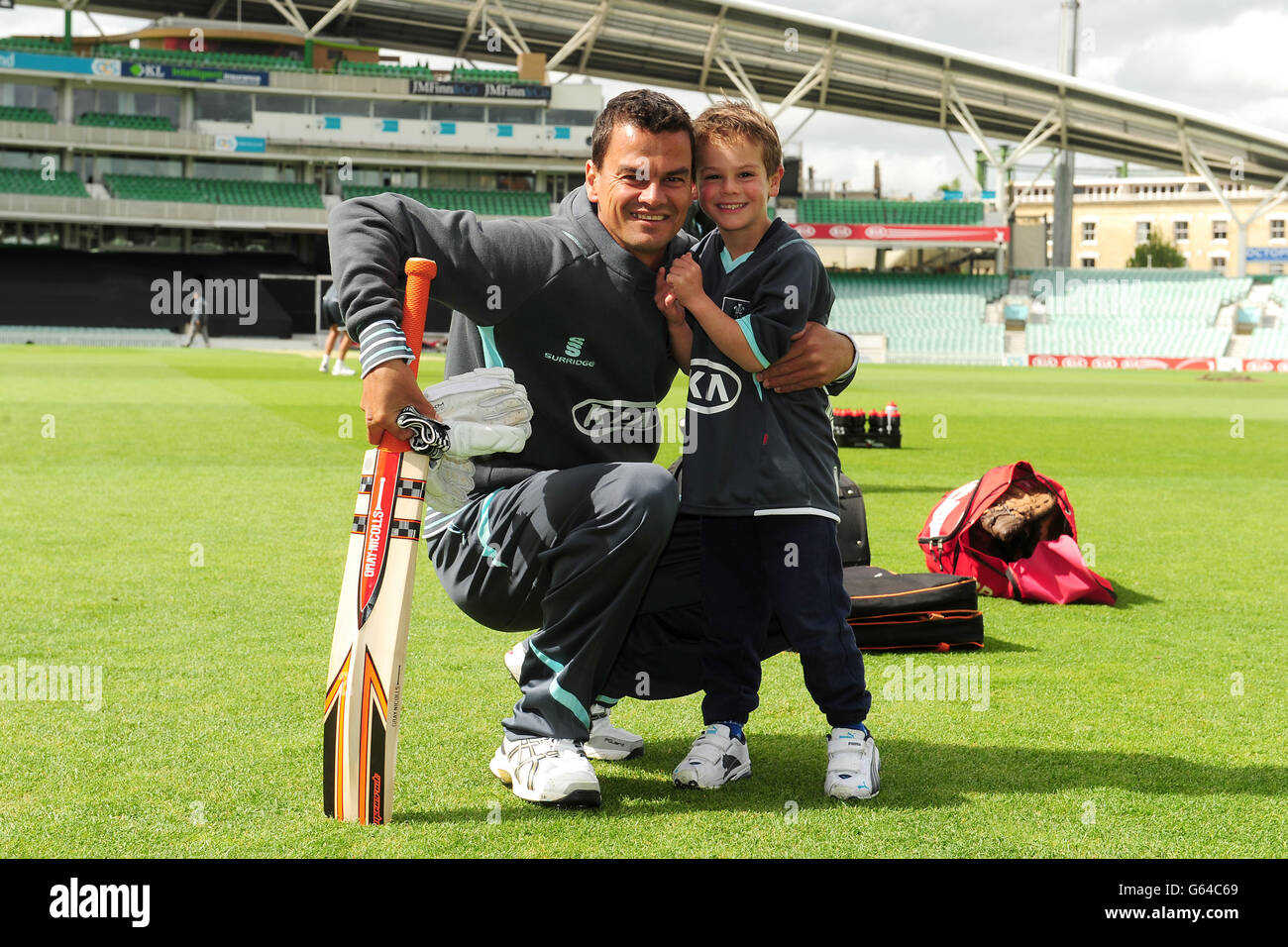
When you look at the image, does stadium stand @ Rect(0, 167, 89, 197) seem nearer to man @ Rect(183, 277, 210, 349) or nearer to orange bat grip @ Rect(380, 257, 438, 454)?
man @ Rect(183, 277, 210, 349)

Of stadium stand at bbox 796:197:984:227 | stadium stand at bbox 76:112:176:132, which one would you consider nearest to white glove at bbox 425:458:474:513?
stadium stand at bbox 76:112:176:132

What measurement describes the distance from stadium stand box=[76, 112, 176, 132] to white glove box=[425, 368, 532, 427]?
194 feet

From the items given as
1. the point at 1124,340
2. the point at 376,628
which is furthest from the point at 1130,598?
the point at 1124,340

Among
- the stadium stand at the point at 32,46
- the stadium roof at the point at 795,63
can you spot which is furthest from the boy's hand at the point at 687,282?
the stadium stand at the point at 32,46

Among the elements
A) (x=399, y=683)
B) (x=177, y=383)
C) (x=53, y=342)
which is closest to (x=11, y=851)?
(x=399, y=683)

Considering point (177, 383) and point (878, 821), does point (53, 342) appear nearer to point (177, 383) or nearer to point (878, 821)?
point (177, 383)

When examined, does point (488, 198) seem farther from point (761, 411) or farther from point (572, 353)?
point (761, 411)

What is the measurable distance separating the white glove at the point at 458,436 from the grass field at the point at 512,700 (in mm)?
917

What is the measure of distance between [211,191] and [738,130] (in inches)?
2266

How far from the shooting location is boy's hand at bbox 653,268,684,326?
3.63 metres

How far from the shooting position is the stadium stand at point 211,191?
5550cm

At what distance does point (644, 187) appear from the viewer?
11.7 feet
